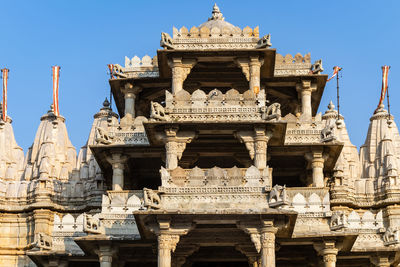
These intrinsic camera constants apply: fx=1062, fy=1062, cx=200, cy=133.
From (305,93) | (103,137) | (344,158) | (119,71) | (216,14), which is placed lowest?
(103,137)

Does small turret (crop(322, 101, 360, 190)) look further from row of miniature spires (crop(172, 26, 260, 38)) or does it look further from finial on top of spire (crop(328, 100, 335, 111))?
row of miniature spires (crop(172, 26, 260, 38))

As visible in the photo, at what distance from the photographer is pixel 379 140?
6091cm

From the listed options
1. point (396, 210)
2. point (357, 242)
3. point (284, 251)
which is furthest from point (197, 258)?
point (396, 210)

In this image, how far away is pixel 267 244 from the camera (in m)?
41.5

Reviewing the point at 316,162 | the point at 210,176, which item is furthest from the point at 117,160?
the point at 316,162

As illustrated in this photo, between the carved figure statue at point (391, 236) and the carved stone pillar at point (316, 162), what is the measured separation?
4154mm

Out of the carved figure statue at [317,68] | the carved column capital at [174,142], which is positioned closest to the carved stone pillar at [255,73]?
the carved figure statue at [317,68]

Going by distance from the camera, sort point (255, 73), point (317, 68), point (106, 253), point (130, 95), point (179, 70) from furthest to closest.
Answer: point (130, 95) → point (317, 68) → point (179, 70) → point (255, 73) → point (106, 253)

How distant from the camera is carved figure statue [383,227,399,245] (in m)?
46.7

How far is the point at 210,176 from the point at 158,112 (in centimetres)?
525

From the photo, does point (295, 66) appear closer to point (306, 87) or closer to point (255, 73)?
point (306, 87)

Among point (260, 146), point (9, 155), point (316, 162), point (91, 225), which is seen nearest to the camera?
point (91, 225)

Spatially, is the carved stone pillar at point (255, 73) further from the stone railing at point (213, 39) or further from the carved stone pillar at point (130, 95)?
the carved stone pillar at point (130, 95)

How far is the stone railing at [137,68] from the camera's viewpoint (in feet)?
175
